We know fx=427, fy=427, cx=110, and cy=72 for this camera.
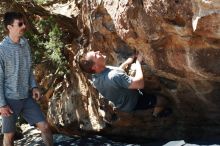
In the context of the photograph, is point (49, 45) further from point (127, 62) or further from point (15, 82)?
point (127, 62)

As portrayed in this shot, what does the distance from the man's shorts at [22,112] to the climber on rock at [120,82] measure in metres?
0.81

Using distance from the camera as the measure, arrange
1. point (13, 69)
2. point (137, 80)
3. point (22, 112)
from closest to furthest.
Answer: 1. point (137, 80)
2. point (13, 69)
3. point (22, 112)

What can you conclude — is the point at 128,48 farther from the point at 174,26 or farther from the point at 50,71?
the point at 50,71

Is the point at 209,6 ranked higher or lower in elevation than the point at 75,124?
higher

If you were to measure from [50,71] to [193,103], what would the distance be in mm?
2678

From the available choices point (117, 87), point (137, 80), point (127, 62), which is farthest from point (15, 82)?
point (137, 80)

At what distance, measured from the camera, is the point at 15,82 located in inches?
205

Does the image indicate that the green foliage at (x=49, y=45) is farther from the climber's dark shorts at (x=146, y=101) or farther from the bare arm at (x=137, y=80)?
the bare arm at (x=137, y=80)

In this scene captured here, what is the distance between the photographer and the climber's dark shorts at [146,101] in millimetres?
5398

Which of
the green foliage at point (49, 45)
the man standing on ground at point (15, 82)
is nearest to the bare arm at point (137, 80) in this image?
the man standing on ground at point (15, 82)

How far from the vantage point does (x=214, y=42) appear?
4.37 meters

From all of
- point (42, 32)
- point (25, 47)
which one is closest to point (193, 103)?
point (25, 47)

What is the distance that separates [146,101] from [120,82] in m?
0.69

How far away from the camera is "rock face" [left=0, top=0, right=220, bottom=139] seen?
435 centimetres
